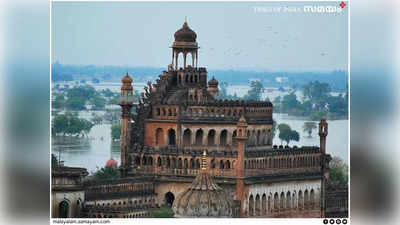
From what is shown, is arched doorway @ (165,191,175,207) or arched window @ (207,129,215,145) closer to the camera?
arched doorway @ (165,191,175,207)

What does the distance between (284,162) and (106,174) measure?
14.0 metres

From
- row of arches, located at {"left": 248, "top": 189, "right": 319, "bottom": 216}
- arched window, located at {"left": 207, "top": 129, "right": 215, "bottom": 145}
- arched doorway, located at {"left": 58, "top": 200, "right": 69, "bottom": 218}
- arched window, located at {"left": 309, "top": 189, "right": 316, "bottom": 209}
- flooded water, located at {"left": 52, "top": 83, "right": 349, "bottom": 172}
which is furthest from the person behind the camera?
A: flooded water, located at {"left": 52, "top": 83, "right": 349, "bottom": 172}

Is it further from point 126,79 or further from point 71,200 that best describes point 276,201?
point 71,200

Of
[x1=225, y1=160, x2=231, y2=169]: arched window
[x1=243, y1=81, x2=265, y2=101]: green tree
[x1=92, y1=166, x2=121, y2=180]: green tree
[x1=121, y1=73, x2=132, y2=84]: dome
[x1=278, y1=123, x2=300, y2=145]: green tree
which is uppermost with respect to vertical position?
[x1=121, y1=73, x2=132, y2=84]: dome

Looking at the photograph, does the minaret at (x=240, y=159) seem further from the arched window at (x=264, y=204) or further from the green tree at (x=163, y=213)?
the green tree at (x=163, y=213)

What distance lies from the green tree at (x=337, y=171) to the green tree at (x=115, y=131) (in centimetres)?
1767

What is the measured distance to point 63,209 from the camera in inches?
4643

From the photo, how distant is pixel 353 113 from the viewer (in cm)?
11488

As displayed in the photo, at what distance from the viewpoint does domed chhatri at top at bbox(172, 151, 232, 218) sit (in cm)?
11594

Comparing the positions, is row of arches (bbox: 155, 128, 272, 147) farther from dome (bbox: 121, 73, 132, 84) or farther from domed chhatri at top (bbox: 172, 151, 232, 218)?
domed chhatri at top (bbox: 172, 151, 232, 218)

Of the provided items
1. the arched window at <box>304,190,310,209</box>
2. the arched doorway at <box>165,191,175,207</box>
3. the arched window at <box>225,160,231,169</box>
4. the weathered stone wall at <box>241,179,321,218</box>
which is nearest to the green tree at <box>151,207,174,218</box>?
the arched doorway at <box>165,191,175,207</box>

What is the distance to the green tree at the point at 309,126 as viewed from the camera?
14488 centimetres

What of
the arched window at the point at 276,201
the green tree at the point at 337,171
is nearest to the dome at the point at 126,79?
the arched window at the point at 276,201

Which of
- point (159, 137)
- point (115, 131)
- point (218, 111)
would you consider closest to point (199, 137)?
point (218, 111)
